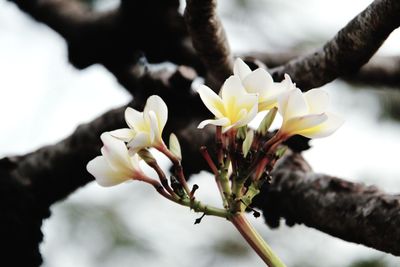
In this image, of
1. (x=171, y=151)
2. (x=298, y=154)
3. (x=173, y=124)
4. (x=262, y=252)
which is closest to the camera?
(x=262, y=252)

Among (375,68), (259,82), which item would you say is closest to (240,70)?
(259,82)

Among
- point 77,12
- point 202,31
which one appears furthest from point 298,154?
point 77,12

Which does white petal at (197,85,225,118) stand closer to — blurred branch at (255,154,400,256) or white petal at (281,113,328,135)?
white petal at (281,113,328,135)

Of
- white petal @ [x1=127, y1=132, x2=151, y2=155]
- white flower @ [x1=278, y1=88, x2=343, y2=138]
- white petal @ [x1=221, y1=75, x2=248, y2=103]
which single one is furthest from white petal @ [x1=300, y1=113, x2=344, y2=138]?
white petal @ [x1=127, y1=132, x2=151, y2=155]

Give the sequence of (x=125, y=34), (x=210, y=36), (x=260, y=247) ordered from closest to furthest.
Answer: (x=260, y=247), (x=210, y=36), (x=125, y=34)

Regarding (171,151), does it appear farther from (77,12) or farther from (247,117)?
(77,12)

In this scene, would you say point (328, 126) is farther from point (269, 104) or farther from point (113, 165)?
point (113, 165)
